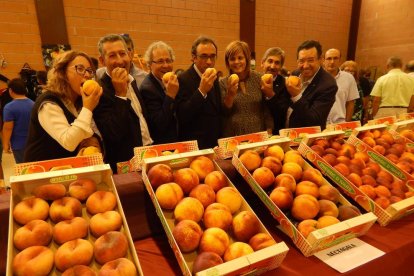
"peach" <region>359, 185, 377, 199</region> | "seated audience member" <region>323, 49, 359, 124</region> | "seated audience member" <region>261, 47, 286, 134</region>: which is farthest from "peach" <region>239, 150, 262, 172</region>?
"seated audience member" <region>323, 49, 359, 124</region>

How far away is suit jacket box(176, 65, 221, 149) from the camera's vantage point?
7.14 feet

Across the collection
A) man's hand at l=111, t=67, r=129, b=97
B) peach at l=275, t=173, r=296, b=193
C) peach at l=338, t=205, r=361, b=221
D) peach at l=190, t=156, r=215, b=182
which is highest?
man's hand at l=111, t=67, r=129, b=97

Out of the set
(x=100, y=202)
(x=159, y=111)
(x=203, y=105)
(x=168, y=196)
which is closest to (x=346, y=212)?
(x=168, y=196)

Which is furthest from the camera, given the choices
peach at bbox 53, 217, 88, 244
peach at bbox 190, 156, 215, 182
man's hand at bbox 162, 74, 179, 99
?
man's hand at bbox 162, 74, 179, 99

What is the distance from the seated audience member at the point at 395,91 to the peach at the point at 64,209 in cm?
498

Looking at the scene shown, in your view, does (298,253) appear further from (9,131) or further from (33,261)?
(9,131)

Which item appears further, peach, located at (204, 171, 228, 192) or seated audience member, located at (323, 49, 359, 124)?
seated audience member, located at (323, 49, 359, 124)

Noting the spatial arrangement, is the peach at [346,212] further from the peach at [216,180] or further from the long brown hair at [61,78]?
the long brown hair at [61,78]

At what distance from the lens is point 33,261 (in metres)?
0.75

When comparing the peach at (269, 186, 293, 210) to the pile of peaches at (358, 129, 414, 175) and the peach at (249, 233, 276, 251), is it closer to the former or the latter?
the peach at (249, 233, 276, 251)

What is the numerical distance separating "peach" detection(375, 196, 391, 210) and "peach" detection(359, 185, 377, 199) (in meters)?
0.02

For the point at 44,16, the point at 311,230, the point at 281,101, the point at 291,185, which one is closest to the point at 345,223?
the point at 311,230

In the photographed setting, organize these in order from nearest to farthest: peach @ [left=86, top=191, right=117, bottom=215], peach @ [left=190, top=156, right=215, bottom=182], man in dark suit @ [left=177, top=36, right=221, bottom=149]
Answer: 1. peach @ [left=86, top=191, right=117, bottom=215]
2. peach @ [left=190, top=156, right=215, bottom=182]
3. man in dark suit @ [left=177, top=36, right=221, bottom=149]

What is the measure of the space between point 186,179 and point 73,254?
0.46 metres
